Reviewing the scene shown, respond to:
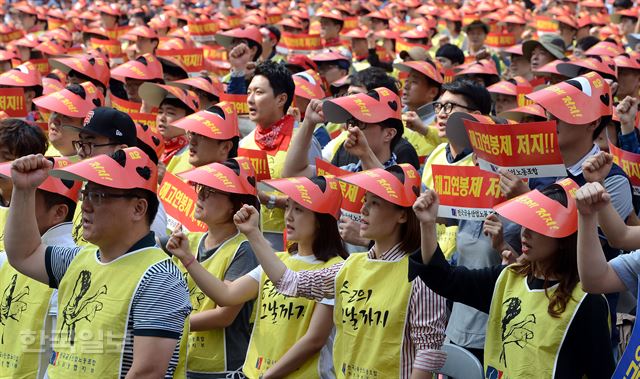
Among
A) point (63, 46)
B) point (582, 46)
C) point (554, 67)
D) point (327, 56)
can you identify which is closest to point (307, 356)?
point (554, 67)

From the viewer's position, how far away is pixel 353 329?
530 centimetres

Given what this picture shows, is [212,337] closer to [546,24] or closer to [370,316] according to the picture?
[370,316]

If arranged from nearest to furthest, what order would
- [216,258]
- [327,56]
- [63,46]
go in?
1. [216,258]
2. [327,56]
3. [63,46]

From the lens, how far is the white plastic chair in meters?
5.21

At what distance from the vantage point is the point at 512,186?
5.37 meters

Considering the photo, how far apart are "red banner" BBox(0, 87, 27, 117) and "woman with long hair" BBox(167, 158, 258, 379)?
4.15 m

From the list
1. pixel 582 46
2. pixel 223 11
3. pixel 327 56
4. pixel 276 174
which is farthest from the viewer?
pixel 223 11

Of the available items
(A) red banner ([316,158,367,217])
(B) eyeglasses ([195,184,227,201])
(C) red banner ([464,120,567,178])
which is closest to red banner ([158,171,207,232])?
(B) eyeglasses ([195,184,227,201])

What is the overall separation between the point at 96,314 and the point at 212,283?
2.94 ft

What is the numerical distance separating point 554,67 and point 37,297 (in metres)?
5.26

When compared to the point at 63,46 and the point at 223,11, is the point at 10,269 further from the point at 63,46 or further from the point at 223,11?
the point at 223,11

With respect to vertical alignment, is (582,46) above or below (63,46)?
above

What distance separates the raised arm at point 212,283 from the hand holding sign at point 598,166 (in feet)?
5.79

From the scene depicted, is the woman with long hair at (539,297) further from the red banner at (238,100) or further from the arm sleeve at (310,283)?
the red banner at (238,100)
